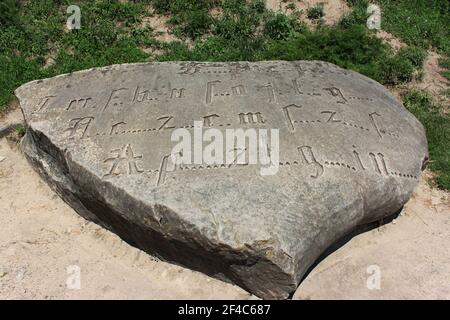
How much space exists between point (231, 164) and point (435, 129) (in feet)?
12.5

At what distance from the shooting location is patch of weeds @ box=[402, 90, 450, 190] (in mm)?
7051

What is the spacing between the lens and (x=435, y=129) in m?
7.68

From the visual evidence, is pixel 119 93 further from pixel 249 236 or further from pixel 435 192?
pixel 435 192

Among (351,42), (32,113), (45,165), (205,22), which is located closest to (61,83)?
(32,113)

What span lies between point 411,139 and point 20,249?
4.62 metres

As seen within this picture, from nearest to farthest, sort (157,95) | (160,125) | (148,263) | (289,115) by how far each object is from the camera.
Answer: (148,263), (160,125), (289,115), (157,95)

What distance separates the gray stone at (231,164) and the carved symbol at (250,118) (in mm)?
20

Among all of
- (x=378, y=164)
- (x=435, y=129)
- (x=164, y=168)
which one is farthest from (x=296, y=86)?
(x=435, y=129)

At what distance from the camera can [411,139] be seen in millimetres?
6246

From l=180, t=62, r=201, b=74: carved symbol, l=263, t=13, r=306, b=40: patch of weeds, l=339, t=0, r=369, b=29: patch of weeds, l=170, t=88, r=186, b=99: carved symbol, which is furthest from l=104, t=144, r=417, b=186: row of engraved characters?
l=339, t=0, r=369, b=29: patch of weeds

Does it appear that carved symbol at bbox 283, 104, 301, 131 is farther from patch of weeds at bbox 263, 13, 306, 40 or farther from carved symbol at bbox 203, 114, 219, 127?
patch of weeds at bbox 263, 13, 306, 40

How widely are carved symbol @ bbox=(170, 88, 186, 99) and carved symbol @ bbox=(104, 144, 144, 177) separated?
3.39 ft

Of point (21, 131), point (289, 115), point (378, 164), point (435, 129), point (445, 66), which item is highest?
point (289, 115)

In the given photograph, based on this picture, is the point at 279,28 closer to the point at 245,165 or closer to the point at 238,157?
the point at 238,157
